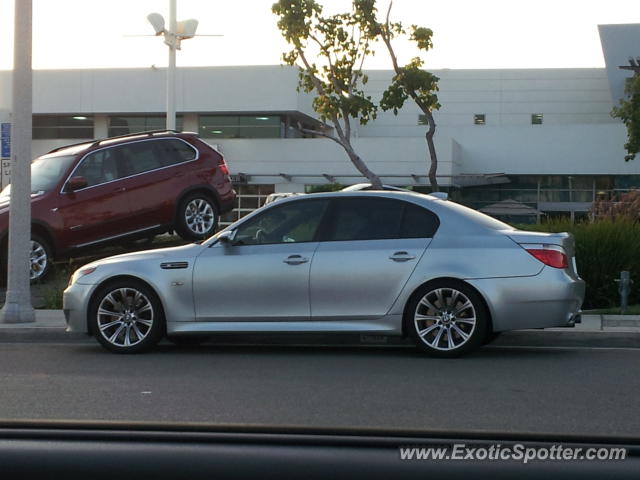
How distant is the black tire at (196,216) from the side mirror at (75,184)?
168cm

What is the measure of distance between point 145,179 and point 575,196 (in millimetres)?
39066

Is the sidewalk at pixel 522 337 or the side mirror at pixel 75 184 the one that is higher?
the side mirror at pixel 75 184

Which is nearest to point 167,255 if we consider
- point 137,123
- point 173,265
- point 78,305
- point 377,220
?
point 173,265

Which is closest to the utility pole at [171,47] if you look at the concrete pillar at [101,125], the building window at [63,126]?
the concrete pillar at [101,125]

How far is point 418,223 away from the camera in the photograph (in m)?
9.31

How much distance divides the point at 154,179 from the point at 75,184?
1339 mm

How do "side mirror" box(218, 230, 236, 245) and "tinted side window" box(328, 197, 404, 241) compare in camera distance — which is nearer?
"tinted side window" box(328, 197, 404, 241)

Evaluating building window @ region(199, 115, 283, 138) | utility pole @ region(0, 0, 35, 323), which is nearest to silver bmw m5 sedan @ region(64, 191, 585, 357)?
utility pole @ region(0, 0, 35, 323)

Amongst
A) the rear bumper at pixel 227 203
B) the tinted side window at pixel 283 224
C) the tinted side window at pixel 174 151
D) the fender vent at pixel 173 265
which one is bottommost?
the fender vent at pixel 173 265

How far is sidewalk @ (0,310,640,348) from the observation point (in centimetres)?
1002

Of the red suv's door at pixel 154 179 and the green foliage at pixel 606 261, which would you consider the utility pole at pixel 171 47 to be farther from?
the green foliage at pixel 606 261

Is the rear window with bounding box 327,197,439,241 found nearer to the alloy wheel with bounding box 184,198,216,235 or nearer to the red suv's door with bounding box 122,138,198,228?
the red suv's door with bounding box 122,138,198,228

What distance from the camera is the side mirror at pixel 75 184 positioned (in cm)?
1563

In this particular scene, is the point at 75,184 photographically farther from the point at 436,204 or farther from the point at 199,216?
the point at 436,204
